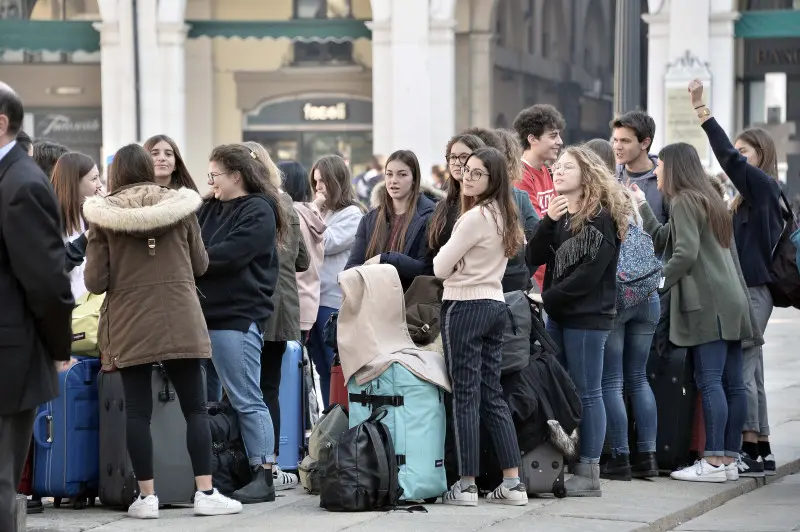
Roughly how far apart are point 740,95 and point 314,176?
20.4 m

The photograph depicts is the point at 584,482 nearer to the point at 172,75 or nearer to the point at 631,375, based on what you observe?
the point at 631,375

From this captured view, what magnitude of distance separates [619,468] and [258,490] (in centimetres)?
211

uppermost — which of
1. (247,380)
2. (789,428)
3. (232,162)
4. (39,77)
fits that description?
(39,77)

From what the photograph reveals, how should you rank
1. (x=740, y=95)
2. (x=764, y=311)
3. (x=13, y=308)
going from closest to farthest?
(x=13, y=308), (x=764, y=311), (x=740, y=95)

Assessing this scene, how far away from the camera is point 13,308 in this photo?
584cm

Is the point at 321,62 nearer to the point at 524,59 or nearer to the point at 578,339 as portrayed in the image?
the point at 524,59

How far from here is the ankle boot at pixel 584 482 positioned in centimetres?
859

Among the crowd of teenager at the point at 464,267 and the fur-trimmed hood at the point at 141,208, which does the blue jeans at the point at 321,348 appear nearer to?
the crowd of teenager at the point at 464,267

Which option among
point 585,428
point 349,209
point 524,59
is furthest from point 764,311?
point 524,59

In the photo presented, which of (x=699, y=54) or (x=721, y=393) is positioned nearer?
(x=721, y=393)

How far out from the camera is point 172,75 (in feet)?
96.6

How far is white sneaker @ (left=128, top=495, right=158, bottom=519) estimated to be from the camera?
7703mm

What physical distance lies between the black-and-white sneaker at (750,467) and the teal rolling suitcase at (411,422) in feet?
7.54

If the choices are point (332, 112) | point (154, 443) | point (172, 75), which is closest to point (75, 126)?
point (172, 75)
